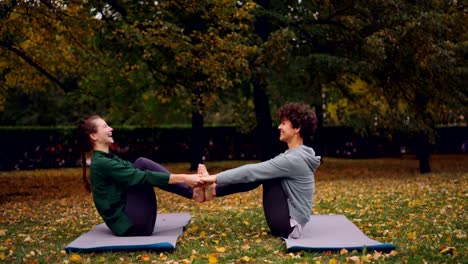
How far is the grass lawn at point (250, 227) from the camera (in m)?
5.52

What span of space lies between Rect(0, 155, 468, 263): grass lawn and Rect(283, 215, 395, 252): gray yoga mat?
109mm

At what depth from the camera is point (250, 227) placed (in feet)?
24.6

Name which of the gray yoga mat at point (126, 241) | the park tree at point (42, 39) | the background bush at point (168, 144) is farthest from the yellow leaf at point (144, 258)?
the background bush at point (168, 144)

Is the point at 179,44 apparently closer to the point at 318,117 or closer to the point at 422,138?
the point at 318,117

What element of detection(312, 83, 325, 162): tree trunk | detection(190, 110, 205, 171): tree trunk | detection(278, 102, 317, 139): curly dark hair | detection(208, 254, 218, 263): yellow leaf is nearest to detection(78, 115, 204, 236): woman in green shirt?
detection(208, 254, 218, 263): yellow leaf

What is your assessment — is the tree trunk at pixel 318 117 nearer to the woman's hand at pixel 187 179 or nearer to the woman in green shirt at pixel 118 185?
the woman's hand at pixel 187 179

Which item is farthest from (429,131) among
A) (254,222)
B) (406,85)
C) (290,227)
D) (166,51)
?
(290,227)

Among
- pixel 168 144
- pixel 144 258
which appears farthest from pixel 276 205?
pixel 168 144

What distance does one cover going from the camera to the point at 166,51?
1366cm

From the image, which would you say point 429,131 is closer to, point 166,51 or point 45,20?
point 166,51

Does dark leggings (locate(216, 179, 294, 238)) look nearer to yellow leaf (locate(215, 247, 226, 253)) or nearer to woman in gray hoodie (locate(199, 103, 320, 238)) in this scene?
woman in gray hoodie (locate(199, 103, 320, 238))

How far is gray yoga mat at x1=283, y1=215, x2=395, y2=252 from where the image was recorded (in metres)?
5.70

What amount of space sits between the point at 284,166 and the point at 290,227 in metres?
0.70

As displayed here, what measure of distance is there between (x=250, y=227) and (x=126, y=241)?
6.39ft
